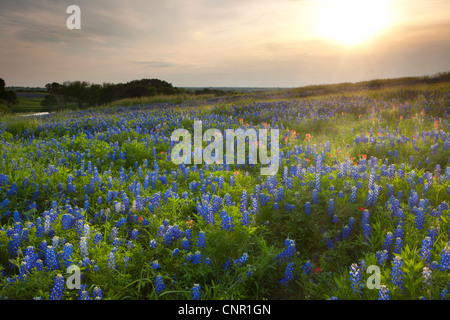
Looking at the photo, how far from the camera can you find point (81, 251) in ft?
10.7

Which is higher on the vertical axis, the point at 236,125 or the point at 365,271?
the point at 236,125

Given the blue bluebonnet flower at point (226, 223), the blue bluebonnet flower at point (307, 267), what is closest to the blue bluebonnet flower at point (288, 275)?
the blue bluebonnet flower at point (307, 267)

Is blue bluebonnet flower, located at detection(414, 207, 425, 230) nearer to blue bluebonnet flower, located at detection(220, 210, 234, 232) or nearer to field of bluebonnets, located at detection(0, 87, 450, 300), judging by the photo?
field of bluebonnets, located at detection(0, 87, 450, 300)

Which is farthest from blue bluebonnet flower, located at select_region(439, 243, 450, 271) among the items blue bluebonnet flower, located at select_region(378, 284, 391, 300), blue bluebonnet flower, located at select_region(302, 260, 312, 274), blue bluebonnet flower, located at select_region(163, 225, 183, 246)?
blue bluebonnet flower, located at select_region(163, 225, 183, 246)

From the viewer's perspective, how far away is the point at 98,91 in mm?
67625

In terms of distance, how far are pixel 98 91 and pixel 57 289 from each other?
71.1 metres

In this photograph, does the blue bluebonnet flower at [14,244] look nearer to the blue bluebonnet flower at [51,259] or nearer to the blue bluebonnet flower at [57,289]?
the blue bluebonnet flower at [51,259]

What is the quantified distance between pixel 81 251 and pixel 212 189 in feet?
7.58

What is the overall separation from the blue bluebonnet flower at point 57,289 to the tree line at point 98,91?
58.7m

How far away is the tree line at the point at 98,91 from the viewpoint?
61438mm

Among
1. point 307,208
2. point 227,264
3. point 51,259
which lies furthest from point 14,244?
point 307,208

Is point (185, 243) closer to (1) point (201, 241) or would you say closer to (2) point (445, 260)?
(1) point (201, 241)
